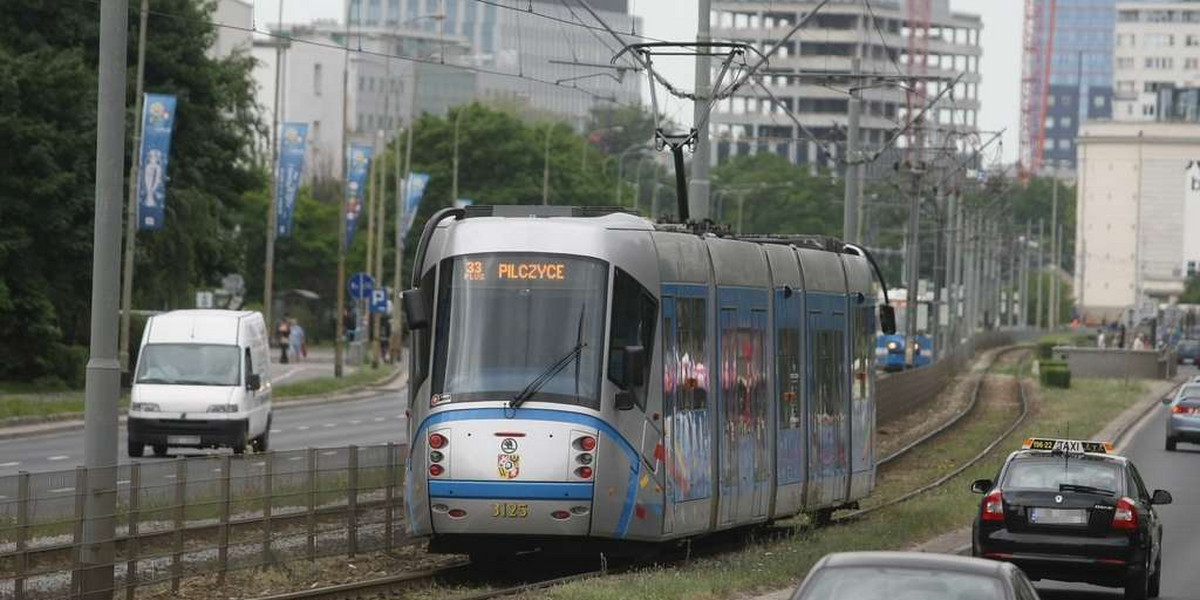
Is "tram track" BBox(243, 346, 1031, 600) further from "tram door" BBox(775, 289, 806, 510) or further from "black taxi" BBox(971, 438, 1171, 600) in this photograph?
"black taxi" BBox(971, 438, 1171, 600)

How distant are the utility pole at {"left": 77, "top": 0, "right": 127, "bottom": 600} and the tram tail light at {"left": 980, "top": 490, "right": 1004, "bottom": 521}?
7972 mm

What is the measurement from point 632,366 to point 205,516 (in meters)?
3.82

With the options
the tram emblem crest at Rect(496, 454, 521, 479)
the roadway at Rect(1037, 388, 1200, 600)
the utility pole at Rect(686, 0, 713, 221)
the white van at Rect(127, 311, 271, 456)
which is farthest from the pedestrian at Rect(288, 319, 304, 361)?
the tram emblem crest at Rect(496, 454, 521, 479)

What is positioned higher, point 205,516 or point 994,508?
point 994,508

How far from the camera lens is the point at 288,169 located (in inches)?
2598

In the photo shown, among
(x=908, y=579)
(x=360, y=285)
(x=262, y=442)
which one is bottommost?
(x=262, y=442)

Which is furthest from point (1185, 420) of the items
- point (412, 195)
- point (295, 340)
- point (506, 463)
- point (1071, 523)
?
point (295, 340)

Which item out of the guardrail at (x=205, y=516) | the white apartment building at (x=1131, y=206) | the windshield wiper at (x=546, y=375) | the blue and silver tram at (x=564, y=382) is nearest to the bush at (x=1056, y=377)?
the blue and silver tram at (x=564, y=382)

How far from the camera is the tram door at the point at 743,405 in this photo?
22.5m

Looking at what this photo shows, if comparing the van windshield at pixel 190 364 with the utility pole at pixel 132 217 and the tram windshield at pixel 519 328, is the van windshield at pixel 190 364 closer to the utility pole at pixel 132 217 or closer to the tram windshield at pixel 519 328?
the utility pole at pixel 132 217

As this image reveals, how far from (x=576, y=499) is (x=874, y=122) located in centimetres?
17404

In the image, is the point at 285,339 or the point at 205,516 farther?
the point at 285,339

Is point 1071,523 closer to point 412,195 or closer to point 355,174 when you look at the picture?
point 355,174

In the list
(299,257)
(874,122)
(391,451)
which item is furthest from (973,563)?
(874,122)
